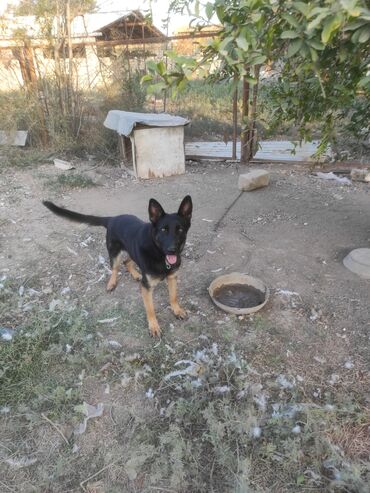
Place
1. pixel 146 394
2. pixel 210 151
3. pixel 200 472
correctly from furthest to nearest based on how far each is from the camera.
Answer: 1. pixel 210 151
2. pixel 146 394
3. pixel 200 472

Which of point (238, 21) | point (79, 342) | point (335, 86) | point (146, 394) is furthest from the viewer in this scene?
point (79, 342)

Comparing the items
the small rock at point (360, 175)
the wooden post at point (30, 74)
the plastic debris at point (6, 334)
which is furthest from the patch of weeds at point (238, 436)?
the wooden post at point (30, 74)

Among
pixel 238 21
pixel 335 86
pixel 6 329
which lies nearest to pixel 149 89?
pixel 238 21

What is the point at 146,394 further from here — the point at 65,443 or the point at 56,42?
the point at 56,42

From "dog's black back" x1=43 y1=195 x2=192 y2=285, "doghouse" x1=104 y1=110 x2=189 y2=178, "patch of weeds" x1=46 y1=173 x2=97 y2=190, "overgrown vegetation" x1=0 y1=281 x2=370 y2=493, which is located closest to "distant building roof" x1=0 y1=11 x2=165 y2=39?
"doghouse" x1=104 y1=110 x2=189 y2=178

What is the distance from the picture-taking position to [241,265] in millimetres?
4129

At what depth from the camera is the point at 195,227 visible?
16.9 ft

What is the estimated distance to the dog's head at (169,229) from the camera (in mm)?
2775

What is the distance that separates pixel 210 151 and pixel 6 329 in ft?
23.3

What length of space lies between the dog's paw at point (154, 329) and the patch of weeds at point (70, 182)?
445cm

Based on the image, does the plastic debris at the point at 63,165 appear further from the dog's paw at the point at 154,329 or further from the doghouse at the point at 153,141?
the dog's paw at the point at 154,329

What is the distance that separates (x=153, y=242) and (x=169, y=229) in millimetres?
262

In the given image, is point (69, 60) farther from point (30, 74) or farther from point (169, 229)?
point (169, 229)

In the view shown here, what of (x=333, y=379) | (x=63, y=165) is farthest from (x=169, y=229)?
(x=63, y=165)
